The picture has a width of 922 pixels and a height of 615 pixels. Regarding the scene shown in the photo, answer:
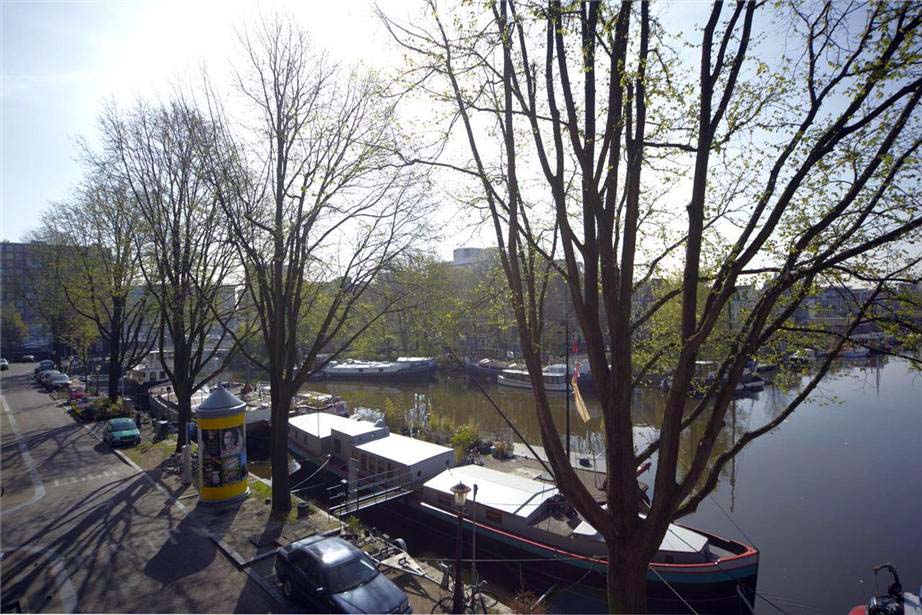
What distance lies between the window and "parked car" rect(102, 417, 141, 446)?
1556cm

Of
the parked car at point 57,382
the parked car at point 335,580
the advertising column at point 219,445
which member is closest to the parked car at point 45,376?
the parked car at point 57,382

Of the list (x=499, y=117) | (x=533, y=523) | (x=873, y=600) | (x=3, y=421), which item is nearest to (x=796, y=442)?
(x=873, y=600)

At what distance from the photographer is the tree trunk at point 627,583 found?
527cm

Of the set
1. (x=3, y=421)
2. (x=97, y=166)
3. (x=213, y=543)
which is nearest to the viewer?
(x=213, y=543)

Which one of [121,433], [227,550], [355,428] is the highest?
[355,428]

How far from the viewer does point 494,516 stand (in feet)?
45.3

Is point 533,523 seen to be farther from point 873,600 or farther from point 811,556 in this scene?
point 811,556

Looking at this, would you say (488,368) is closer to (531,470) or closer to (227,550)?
(531,470)

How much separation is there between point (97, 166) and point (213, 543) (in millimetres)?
14887

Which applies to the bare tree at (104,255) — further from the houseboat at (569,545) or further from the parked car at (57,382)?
the houseboat at (569,545)

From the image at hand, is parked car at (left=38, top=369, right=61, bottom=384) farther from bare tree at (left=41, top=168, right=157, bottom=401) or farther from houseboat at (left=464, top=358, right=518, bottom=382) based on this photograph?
houseboat at (left=464, top=358, right=518, bottom=382)

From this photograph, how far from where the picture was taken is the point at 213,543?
1136cm

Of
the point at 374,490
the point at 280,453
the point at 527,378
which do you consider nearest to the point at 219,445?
the point at 280,453

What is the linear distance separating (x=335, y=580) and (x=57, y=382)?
124 feet
